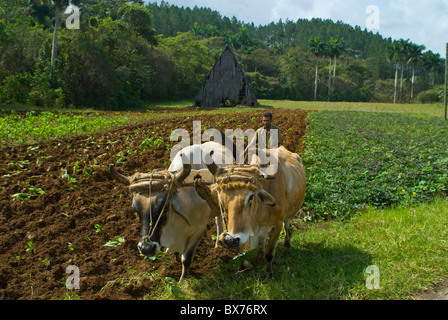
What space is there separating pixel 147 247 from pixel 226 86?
1195 inches

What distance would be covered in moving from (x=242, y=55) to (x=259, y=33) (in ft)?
212

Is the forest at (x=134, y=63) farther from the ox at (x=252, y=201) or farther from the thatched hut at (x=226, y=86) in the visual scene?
the ox at (x=252, y=201)

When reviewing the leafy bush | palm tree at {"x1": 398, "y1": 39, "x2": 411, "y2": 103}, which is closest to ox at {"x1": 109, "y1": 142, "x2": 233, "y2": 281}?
the leafy bush

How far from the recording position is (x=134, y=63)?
3488cm

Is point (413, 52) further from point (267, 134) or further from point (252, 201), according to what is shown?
point (252, 201)

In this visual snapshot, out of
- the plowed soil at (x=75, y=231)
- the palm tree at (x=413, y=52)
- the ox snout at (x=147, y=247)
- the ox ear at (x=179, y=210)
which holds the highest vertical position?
the palm tree at (x=413, y=52)

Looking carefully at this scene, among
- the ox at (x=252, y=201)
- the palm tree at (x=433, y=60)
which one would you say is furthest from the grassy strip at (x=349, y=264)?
the palm tree at (x=433, y=60)

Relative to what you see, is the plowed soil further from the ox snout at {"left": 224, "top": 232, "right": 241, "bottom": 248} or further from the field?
the ox snout at {"left": 224, "top": 232, "right": 241, "bottom": 248}

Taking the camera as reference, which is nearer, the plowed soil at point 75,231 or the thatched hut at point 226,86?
the plowed soil at point 75,231

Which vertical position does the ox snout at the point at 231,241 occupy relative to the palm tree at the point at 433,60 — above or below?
below

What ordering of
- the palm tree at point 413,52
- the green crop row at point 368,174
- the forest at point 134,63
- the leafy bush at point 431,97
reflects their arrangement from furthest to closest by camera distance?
the palm tree at point 413,52 → the leafy bush at point 431,97 → the forest at point 134,63 → the green crop row at point 368,174

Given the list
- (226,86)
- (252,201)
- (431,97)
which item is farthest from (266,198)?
(431,97)

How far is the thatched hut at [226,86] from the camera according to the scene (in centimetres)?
3281

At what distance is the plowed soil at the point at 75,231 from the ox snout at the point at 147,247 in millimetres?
882
